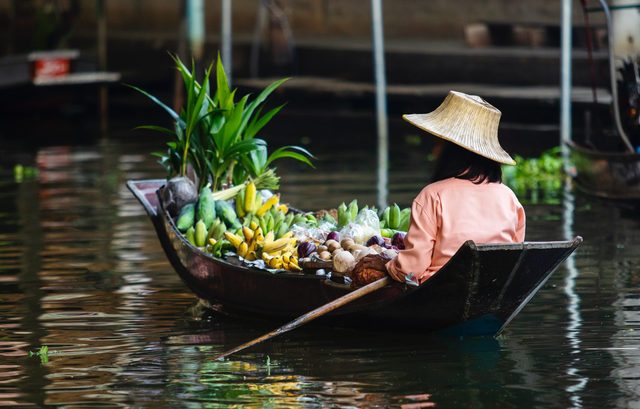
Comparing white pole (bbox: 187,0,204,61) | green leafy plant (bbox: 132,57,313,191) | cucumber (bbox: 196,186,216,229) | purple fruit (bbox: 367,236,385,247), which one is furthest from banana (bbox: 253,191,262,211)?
white pole (bbox: 187,0,204,61)

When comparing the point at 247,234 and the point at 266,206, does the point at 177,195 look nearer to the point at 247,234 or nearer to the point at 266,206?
the point at 266,206

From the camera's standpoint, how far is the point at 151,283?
659cm

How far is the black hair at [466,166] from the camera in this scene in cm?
439

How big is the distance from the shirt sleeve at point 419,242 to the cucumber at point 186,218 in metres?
1.93

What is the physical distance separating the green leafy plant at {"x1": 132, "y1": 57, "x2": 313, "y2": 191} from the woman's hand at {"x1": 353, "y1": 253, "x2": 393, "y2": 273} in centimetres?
146

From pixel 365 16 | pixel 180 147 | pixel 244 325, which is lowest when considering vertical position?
pixel 244 325

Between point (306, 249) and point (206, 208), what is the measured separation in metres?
0.97

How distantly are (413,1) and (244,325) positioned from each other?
1512 centimetres

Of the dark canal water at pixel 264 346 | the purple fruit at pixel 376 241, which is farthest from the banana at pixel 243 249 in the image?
the purple fruit at pixel 376 241

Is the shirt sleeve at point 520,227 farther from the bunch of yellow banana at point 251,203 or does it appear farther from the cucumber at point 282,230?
the bunch of yellow banana at point 251,203

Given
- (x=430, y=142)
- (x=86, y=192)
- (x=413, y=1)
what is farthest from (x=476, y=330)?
(x=413, y=1)

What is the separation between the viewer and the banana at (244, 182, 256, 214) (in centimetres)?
617

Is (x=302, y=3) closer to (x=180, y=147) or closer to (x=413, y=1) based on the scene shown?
(x=413, y=1)

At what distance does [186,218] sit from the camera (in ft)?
19.7
